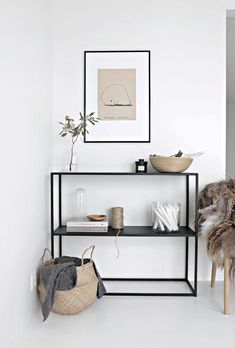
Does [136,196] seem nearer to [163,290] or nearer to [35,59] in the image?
[163,290]

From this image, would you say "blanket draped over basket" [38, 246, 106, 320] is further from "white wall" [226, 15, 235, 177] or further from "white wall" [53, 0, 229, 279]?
"white wall" [226, 15, 235, 177]

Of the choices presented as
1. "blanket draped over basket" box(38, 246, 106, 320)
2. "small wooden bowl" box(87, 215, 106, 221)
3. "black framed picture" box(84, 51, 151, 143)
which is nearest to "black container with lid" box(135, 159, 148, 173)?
"black framed picture" box(84, 51, 151, 143)

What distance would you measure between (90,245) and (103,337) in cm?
102

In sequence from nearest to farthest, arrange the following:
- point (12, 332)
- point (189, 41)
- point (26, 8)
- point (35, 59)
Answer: point (12, 332), point (26, 8), point (35, 59), point (189, 41)

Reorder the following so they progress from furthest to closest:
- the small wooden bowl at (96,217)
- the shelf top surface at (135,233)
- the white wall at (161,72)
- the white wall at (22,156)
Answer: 1. the white wall at (161,72)
2. the small wooden bowl at (96,217)
3. the shelf top surface at (135,233)
4. the white wall at (22,156)

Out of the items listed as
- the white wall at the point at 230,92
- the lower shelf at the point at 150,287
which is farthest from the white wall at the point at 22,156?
the white wall at the point at 230,92

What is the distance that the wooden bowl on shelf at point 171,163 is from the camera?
2.59 meters

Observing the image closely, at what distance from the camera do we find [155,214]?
8.79 feet

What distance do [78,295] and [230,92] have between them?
4.29 m

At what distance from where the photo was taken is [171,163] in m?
2.59

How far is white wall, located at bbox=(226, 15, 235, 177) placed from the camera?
3.37 meters

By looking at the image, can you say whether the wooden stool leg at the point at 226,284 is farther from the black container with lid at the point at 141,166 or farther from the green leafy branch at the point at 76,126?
the green leafy branch at the point at 76,126

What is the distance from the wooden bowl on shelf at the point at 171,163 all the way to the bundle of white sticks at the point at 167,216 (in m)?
0.27

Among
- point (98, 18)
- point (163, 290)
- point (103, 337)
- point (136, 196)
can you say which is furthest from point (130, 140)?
point (103, 337)
